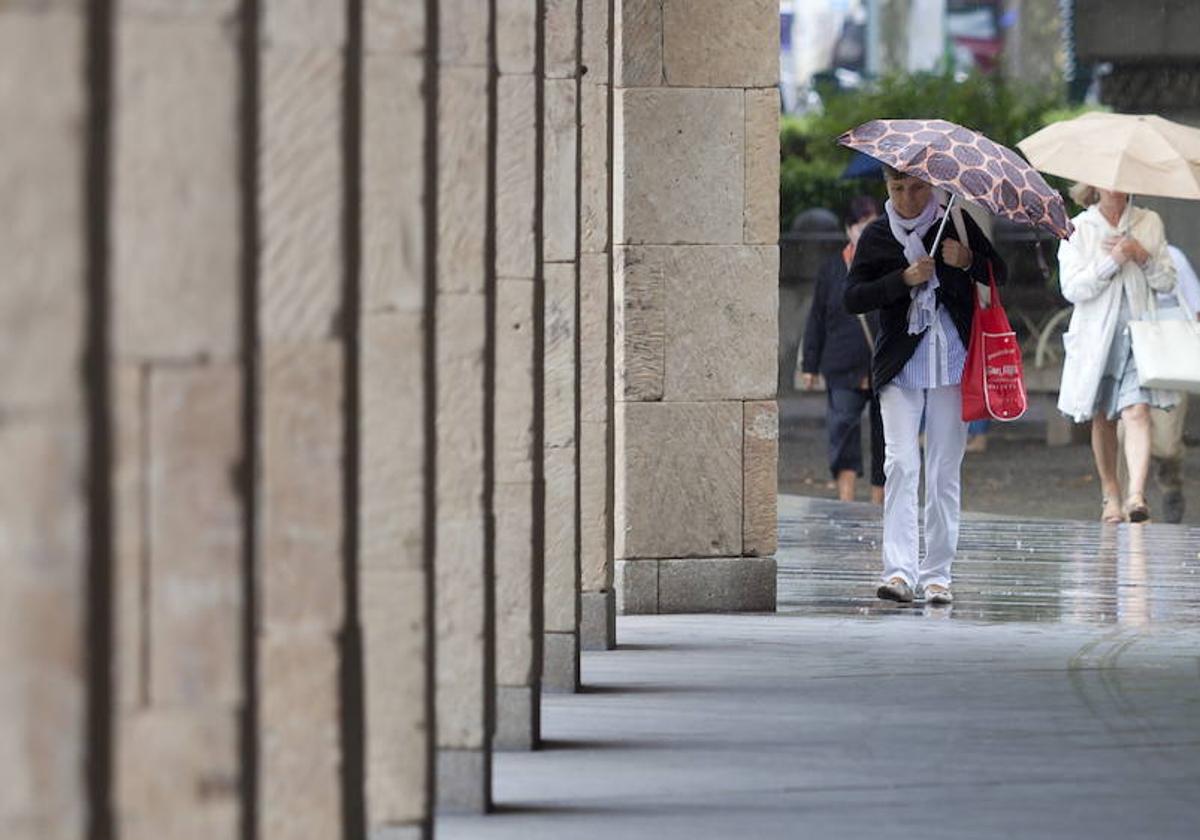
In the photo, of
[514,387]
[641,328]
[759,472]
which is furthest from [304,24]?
[759,472]

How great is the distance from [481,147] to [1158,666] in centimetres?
374

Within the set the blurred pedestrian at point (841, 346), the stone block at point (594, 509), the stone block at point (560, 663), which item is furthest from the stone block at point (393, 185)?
the blurred pedestrian at point (841, 346)

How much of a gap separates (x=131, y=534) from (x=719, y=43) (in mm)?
7276

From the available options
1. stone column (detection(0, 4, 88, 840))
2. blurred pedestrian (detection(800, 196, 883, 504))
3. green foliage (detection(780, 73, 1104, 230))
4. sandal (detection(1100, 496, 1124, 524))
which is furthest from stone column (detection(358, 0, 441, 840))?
green foliage (detection(780, 73, 1104, 230))

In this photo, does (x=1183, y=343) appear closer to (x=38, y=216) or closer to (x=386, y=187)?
(x=386, y=187)

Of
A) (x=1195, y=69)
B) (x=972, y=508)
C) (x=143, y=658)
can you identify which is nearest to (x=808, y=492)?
(x=972, y=508)

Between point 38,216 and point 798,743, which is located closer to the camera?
point 38,216

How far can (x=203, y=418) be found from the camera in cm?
345

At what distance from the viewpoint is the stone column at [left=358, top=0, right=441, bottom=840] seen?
5203 mm

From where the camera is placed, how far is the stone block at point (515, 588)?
7.20 meters

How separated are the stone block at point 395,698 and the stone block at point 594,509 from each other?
414 cm

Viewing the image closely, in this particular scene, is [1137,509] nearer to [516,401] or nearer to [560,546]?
[560,546]

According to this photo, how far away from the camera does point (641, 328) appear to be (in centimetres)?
1055

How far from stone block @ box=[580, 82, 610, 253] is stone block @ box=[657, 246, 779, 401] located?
2.57ft
